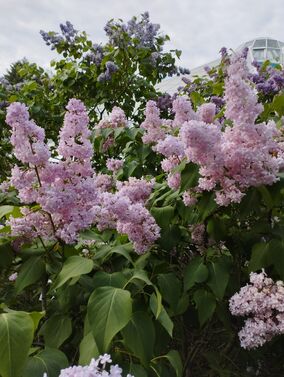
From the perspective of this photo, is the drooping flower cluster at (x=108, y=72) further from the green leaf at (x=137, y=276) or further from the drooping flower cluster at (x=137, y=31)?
the green leaf at (x=137, y=276)

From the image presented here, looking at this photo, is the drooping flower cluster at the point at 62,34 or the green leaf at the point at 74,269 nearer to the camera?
the green leaf at the point at 74,269

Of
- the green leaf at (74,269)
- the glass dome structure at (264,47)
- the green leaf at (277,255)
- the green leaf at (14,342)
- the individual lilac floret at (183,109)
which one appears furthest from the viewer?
the glass dome structure at (264,47)

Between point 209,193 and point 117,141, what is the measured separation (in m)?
1.42

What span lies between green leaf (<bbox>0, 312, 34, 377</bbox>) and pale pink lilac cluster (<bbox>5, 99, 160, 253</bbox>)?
41 centimetres

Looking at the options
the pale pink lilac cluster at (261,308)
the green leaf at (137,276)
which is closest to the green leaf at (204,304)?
the pale pink lilac cluster at (261,308)

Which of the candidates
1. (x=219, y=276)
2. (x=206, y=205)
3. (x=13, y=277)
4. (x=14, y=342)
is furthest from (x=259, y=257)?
(x=13, y=277)

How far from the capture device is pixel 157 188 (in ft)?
6.88

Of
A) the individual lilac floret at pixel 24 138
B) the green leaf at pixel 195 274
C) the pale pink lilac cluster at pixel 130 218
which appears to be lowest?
the green leaf at pixel 195 274

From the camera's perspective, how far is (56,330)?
5.28ft

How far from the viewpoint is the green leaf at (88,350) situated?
134cm

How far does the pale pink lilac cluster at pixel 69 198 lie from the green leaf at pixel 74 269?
0.11 m

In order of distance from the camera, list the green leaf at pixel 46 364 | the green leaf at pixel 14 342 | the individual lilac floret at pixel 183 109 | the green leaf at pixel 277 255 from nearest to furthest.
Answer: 1. the green leaf at pixel 14 342
2. the green leaf at pixel 46 364
3. the green leaf at pixel 277 255
4. the individual lilac floret at pixel 183 109

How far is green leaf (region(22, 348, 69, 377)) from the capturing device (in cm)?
130

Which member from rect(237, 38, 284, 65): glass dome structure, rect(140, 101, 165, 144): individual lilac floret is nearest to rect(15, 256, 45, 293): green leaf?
Result: rect(140, 101, 165, 144): individual lilac floret
